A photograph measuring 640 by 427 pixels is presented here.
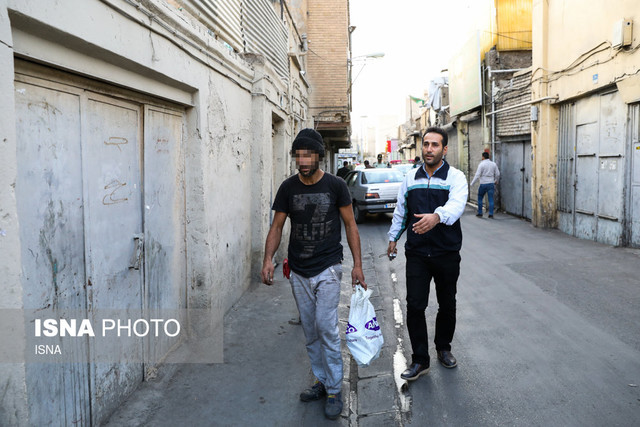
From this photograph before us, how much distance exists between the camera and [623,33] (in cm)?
816

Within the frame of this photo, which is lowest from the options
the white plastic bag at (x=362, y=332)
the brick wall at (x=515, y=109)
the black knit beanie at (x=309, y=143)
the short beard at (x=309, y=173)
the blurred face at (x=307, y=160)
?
the white plastic bag at (x=362, y=332)

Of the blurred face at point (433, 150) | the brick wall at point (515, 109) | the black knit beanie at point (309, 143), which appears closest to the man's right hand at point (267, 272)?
the black knit beanie at point (309, 143)

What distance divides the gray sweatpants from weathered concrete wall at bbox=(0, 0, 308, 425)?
1.49 meters

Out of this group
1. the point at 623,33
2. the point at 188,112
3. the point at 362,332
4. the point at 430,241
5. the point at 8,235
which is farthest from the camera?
the point at 623,33

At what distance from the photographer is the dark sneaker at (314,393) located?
3.61 metres

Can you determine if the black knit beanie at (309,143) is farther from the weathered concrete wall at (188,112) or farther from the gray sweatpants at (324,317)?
the weathered concrete wall at (188,112)

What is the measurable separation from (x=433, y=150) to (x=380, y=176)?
10771 mm

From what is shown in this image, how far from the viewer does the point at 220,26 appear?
5383 mm

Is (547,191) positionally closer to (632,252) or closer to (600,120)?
(600,120)

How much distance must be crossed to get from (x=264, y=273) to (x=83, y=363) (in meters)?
1.30

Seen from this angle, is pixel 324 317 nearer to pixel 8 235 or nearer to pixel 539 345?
pixel 8 235

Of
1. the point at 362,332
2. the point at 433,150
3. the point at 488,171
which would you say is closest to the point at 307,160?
the point at 433,150

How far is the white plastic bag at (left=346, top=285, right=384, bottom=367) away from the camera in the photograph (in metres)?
3.49

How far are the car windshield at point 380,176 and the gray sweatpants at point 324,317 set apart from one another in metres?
10.9
